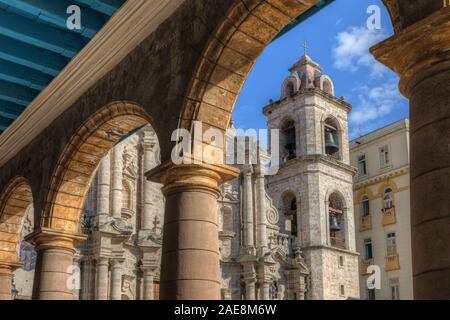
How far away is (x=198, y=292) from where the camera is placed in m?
5.32

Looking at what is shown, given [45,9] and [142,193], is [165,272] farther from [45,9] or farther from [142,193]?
[142,193]

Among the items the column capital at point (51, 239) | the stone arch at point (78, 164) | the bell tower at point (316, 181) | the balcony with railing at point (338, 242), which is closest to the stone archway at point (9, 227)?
the stone arch at point (78, 164)

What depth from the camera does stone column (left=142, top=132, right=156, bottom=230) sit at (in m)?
19.5

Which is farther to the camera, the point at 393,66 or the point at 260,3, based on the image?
the point at 260,3

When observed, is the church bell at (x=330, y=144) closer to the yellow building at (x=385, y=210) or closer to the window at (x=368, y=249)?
the yellow building at (x=385, y=210)

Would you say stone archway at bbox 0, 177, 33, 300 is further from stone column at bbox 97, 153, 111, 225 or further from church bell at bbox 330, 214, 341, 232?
church bell at bbox 330, 214, 341, 232

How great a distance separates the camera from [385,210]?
28141mm

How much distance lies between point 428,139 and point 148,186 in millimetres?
16745

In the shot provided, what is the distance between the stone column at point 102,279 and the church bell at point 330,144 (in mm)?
12892

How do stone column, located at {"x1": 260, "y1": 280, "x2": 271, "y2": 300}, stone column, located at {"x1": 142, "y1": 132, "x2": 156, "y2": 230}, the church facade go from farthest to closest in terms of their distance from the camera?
stone column, located at {"x1": 260, "y1": 280, "x2": 271, "y2": 300} < stone column, located at {"x1": 142, "y1": 132, "x2": 156, "y2": 230} < the church facade

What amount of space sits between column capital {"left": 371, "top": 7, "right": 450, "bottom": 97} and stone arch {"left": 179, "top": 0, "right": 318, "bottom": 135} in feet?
5.60

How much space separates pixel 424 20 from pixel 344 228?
23.6 meters

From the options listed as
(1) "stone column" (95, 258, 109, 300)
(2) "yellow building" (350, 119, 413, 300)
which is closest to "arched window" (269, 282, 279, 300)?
(2) "yellow building" (350, 119, 413, 300)
